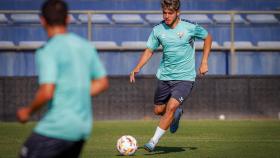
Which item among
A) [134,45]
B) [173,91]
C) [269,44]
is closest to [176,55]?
[173,91]

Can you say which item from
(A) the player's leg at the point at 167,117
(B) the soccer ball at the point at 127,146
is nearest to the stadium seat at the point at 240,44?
(A) the player's leg at the point at 167,117

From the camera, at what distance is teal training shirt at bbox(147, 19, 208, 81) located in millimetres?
12617

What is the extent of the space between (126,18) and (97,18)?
0.83 metres

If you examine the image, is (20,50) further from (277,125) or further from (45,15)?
(45,15)

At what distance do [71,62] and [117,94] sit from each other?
14.6m

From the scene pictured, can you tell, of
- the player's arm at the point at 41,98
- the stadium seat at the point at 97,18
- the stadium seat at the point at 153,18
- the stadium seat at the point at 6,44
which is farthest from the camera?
the stadium seat at the point at 153,18

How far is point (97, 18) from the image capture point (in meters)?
22.6

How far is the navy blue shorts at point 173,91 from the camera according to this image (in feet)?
40.7

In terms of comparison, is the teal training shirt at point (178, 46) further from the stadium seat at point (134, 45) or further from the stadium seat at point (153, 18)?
the stadium seat at point (153, 18)

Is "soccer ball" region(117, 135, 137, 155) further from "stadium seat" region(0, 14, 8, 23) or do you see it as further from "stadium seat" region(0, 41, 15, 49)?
"stadium seat" region(0, 14, 8, 23)

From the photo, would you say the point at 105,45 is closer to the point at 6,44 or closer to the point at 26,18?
the point at 26,18

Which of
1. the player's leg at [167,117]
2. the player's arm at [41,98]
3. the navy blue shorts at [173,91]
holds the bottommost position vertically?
the player's leg at [167,117]

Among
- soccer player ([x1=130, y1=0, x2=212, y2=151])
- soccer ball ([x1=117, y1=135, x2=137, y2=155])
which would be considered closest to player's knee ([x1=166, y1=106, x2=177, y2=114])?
soccer player ([x1=130, y1=0, x2=212, y2=151])

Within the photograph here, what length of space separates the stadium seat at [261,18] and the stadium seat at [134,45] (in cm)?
335
